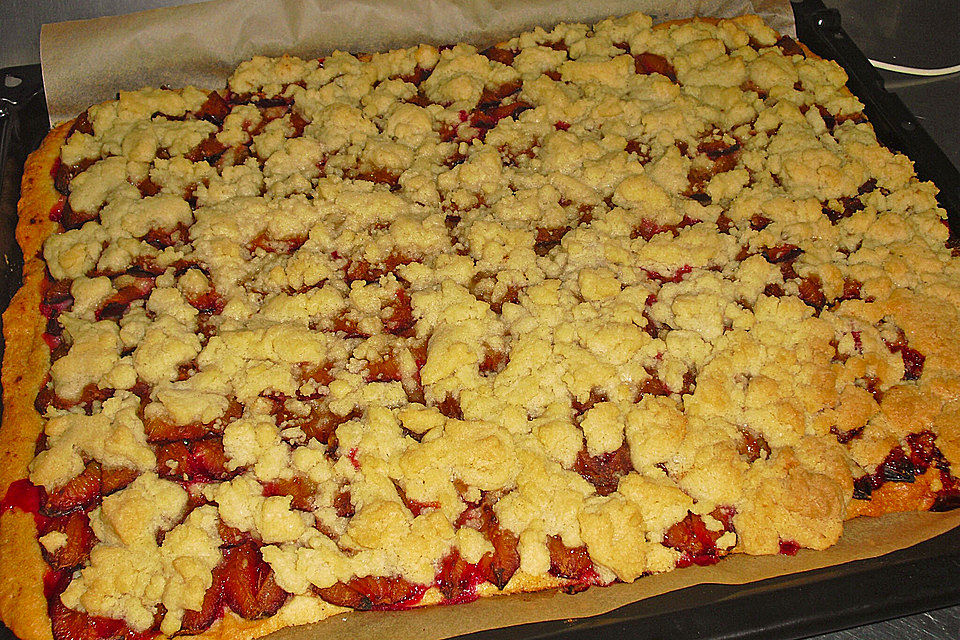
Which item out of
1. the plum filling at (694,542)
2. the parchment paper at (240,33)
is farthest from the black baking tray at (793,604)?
the parchment paper at (240,33)

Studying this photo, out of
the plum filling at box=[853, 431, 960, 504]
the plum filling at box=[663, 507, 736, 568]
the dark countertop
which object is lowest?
the plum filling at box=[663, 507, 736, 568]

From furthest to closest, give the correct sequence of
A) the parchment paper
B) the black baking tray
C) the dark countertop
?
the dark countertop
the parchment paper
the black baking tray

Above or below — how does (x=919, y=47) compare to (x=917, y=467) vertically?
above

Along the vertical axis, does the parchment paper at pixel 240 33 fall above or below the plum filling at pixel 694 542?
above

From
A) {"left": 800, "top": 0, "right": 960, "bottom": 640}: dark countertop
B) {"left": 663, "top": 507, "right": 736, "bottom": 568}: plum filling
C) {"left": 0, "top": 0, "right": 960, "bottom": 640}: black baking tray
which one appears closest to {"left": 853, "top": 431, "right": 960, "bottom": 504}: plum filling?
{"left": 0, "top": 0, "right": 960, "bottom": 640}: black baking tray

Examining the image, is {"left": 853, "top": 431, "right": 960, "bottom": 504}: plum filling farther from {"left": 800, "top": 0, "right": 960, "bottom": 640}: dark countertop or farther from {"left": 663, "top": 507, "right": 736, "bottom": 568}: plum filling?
{"left": 800, "top": 0, "right": 960, "bottom": 640}: dark countertop

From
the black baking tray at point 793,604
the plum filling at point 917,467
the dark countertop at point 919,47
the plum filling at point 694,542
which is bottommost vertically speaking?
the black baking tray at point 793,604

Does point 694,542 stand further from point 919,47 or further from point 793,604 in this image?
point 919,47

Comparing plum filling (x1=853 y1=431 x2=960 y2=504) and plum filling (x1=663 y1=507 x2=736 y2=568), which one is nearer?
plum filling (x1=663 y1=507 x2=736 y2=568)

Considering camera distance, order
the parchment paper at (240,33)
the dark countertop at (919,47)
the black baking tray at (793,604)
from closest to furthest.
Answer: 1. the black baking tray at (793,604)
2. the parchment paper at (240,33)
3. the dark countertop at (919,47)

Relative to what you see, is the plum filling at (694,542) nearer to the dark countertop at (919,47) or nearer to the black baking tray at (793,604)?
the black baking tray at (793,604)

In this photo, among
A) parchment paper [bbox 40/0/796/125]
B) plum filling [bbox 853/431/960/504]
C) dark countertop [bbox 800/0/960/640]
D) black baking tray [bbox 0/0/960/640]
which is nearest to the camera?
black baking tray [bbox 0/0/960/640]

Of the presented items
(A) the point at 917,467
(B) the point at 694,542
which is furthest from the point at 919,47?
(B) the point at 694,542
